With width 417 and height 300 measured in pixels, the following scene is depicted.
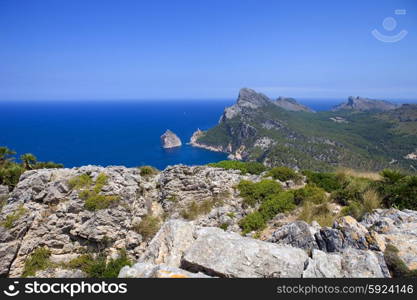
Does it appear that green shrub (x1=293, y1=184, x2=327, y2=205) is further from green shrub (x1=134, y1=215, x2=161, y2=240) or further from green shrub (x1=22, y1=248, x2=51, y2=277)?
green shrub (x1=22, y1=248, x2=51, y2=277)

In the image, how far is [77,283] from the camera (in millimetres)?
5688

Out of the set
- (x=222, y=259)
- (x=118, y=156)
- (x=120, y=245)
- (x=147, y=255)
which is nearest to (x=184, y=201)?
(x=120, y=245)

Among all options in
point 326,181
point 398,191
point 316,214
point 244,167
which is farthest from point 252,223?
point 244,167

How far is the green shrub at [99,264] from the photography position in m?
10.4

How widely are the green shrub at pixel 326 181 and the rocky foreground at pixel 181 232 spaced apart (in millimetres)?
1903

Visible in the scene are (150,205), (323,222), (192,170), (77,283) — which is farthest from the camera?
(192,170)

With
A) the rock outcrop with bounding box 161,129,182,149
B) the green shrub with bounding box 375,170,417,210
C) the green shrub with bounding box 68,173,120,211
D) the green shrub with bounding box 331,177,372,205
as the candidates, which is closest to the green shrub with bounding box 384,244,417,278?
the green shrub with bounding box 375,170,417,210

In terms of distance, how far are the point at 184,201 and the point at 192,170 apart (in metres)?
3.06

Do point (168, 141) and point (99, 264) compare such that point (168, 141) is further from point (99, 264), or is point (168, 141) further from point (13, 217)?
point (99, 264)

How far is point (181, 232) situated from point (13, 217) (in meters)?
8.68

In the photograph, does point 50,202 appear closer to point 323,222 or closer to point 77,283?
point 77,283

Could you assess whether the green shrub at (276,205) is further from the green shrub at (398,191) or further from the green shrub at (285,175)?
the green shrub at (398,191)

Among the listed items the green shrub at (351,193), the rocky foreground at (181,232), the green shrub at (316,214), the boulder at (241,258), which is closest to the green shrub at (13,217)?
the rocky foreground at (181,232)

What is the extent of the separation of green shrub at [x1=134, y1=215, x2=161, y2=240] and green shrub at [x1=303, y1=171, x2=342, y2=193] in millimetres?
10444
